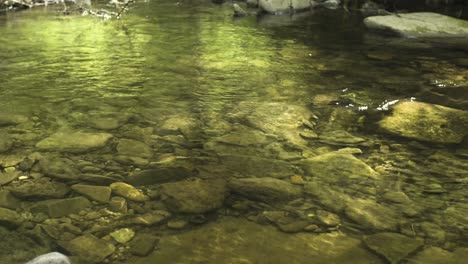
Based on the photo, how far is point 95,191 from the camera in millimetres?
3369

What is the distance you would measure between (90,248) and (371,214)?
5.97 ft

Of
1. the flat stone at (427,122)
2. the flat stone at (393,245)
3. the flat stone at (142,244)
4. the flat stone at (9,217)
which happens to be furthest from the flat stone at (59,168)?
the flat stone at (427,122)

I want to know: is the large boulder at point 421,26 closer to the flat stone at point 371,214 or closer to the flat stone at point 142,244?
the flat stone at point 371,214

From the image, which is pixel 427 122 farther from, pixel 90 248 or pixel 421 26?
pixel 421 26

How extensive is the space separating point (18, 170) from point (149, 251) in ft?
5.08

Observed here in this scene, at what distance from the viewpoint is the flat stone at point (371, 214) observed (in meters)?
3.03

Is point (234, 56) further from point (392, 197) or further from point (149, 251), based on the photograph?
point (149, 251)

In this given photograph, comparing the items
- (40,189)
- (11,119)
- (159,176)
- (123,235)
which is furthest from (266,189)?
(11,119)

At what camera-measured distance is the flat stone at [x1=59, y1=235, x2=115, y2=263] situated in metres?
2.66

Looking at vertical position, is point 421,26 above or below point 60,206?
above

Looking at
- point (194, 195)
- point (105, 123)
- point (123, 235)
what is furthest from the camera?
point (105, 123)

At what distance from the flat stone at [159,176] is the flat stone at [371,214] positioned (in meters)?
1.26

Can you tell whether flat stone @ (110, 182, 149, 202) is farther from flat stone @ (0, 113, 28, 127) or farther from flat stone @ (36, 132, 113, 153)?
flat stone @ (0, 113, 28, 127)

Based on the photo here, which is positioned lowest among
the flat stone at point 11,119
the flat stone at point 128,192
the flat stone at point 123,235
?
the flat stone at point 123,235
